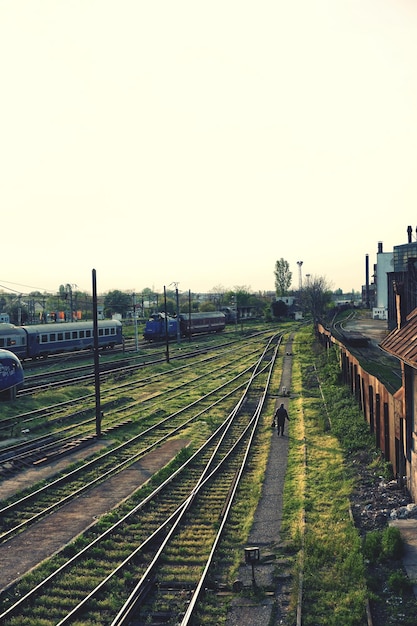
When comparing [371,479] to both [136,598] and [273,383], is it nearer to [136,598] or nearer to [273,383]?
[136,598]

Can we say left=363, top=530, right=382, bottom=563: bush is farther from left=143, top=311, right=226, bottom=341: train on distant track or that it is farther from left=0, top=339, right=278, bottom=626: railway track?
left=143, top=311, right=226, bottom=341: train on distant track

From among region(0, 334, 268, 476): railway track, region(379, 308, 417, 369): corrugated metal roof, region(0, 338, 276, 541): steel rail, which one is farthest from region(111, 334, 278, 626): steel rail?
region(0, 334, 268, 476): railway track

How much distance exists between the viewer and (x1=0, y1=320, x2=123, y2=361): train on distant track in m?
43.0

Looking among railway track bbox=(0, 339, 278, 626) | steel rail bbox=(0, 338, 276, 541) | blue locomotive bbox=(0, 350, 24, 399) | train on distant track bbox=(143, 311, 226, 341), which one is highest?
train on distant track bbox=(143, 311, 226, 341)

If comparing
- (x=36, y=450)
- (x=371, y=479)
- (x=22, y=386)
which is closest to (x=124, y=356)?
(x=22, y=386)

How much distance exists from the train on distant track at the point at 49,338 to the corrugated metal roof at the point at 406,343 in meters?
33.4

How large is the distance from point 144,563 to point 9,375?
2099 cm

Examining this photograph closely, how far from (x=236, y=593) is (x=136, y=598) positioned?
6.26 ft

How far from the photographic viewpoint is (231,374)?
40781mm

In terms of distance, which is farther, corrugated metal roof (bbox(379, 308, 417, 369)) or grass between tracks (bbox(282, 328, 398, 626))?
corrugated metal roof (bbox(379, 308, 417, 369))

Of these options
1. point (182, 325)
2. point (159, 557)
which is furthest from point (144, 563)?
point (182, 325)

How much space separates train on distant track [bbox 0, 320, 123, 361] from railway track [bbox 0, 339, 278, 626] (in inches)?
1125

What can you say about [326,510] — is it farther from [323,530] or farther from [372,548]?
[372,548]

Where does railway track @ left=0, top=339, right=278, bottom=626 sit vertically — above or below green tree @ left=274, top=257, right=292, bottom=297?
below
